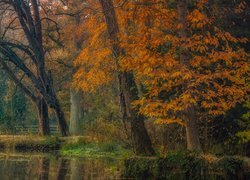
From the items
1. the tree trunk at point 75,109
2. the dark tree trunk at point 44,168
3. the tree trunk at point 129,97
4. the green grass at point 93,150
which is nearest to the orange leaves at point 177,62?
the tree trunk at point 129,97

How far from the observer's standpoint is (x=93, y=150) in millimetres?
22672

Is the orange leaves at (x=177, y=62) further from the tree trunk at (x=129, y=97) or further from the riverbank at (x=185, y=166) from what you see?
the riverbank at (x=185, y=166)

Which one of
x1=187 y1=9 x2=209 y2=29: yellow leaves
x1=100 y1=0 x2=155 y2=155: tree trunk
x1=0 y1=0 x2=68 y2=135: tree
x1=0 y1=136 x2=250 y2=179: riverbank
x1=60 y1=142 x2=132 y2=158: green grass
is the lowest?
x1=0 y1=136 x2=250 y2=179: riverbank

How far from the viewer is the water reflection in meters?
14.1

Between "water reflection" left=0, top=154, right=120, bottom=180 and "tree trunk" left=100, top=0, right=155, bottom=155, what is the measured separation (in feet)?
3.65

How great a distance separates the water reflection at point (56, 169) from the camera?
557 inches

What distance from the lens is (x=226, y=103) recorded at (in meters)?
14.2

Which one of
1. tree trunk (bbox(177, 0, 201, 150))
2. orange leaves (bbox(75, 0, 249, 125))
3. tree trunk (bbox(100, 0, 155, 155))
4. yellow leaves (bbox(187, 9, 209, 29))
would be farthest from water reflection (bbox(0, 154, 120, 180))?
yellow leaves (bbox(187, 9, 209, 29))

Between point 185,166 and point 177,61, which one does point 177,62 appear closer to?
point 177,61

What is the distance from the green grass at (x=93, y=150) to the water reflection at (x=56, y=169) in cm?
117

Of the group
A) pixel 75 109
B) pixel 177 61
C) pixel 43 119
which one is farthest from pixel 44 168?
pixel 75 109

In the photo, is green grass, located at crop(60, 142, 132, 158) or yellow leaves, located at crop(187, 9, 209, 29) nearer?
yellow leaves, located at crop(187, 9, 209, 29)

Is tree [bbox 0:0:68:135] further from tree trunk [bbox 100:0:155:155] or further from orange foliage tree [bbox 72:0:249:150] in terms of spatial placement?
tree trunk [bbox 100:0:155:155]

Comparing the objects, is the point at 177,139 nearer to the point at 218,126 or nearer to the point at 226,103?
the point at 218,126
